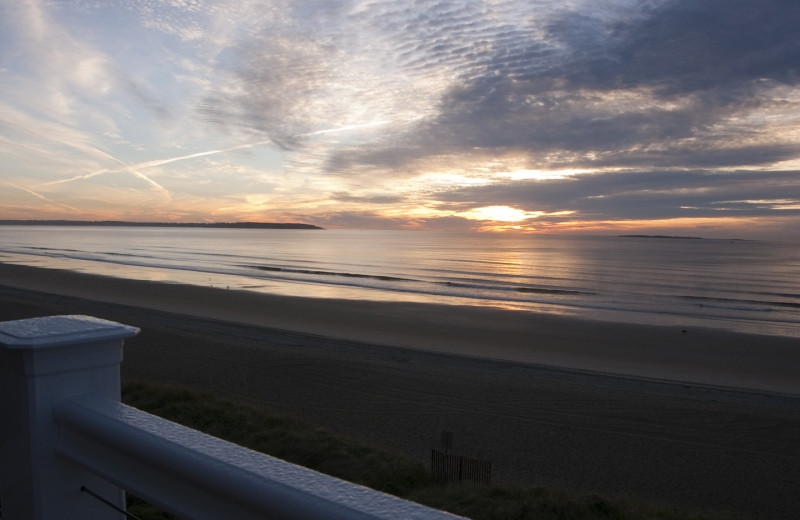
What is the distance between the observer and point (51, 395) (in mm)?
1715

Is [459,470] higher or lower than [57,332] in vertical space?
lower

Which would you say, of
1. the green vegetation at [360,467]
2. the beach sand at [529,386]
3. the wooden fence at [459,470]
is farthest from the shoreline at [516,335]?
the wooden fence at [459,470]

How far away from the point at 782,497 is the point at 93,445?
27.5 feet

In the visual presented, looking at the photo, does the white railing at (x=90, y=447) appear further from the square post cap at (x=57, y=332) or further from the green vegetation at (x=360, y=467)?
the green vegetation at (x=360, y=467)

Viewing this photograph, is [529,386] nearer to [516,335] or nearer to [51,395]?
[516,335]

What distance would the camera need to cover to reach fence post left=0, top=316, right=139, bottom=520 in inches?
66.0

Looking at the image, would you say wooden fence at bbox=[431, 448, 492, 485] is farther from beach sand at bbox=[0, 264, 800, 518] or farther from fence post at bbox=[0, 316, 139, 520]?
fence post at bbox=[0, 316, 139, 520]

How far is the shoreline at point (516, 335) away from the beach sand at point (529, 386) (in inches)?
3.7

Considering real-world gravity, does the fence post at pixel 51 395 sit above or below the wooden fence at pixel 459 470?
above

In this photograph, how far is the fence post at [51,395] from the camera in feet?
5.50

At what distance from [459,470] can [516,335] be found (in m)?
13.4

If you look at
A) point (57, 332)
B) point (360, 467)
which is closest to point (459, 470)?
point (360, 467)

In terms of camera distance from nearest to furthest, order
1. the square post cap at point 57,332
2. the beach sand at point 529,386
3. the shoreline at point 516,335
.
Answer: the square post cap at point 57,332 < the beach sand at point 529,386 < the shoreline at point 516,335

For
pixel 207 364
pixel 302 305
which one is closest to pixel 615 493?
pixel 207 364
